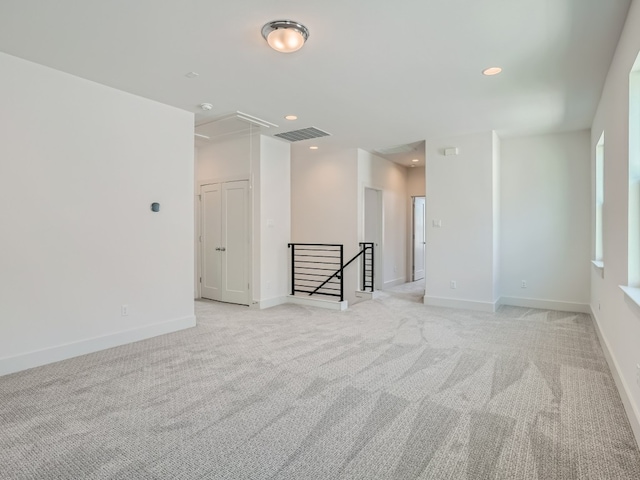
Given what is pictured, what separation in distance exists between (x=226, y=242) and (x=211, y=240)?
0.43 metres

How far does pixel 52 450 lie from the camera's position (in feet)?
6.45

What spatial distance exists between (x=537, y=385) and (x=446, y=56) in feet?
9.24

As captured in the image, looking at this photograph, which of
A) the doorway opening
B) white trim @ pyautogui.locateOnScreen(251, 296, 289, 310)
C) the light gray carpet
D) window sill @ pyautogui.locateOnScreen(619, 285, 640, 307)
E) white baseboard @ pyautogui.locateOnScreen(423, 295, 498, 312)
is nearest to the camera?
the light gray carpet

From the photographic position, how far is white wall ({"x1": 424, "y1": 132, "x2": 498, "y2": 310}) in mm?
5379

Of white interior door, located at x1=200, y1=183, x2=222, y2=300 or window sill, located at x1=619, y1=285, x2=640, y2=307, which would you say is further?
white interior door, located at x1=200, y1=183, x2=222, y2=300

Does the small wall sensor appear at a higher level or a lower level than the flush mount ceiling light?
lower

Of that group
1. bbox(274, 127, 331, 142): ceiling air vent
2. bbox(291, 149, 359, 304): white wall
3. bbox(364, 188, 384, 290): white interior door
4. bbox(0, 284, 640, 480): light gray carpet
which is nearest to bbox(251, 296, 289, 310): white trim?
bbox(291, 149, 359, 304): white wall

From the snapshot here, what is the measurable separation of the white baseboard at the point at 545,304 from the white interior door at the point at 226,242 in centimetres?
435

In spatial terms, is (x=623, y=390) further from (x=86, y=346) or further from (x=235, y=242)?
(x=235, y=242)

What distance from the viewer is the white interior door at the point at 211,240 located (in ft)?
A: 20.8

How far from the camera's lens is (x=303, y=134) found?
5617mm

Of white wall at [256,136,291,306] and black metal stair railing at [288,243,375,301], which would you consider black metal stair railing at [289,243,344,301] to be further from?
white wall at [256,136,291,306]

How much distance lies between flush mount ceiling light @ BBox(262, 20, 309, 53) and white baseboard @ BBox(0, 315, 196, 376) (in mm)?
3284

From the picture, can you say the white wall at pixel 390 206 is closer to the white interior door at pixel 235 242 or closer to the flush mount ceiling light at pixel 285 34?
the white interior door at pixel 235 242
